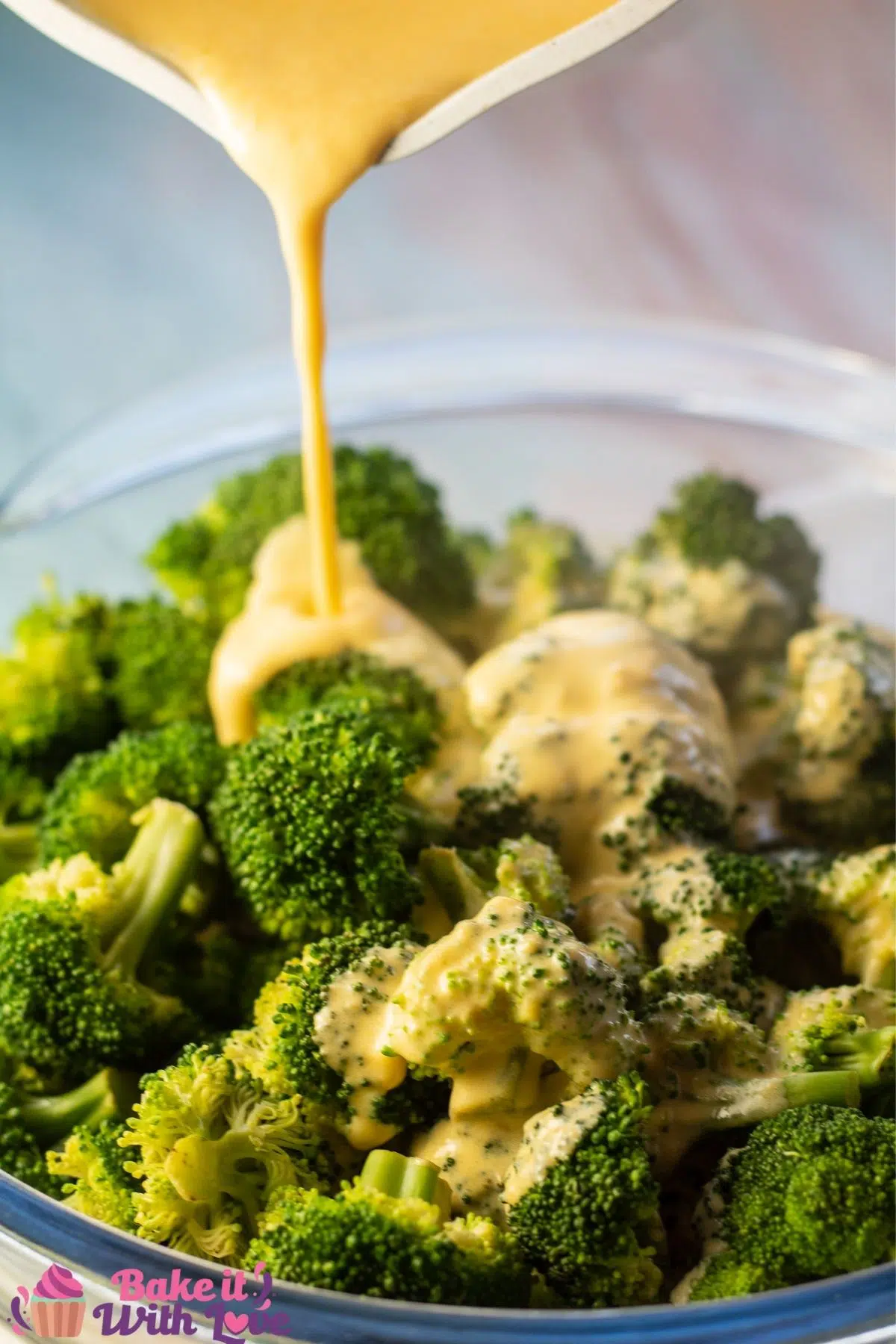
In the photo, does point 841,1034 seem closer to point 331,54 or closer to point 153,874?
point 153,874

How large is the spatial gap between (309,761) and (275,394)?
139cm

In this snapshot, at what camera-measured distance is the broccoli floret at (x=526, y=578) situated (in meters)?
2.29

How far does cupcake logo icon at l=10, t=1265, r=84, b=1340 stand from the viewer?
120 cm

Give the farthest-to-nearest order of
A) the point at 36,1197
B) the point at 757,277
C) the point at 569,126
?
the point at 569,126 < the point at 757,277 < the point at 36,1197

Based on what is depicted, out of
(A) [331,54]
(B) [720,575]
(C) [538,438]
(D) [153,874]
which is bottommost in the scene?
(D) [153,874]

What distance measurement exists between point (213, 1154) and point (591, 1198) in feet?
1.18

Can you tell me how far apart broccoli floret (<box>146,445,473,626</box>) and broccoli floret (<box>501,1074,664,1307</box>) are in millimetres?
1115

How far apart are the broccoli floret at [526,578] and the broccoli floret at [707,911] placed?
0.68 metres

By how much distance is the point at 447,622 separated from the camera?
2305 millimetres

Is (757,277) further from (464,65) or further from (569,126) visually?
(464,65)

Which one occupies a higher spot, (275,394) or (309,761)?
(275,394)

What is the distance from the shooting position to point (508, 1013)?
1280mm

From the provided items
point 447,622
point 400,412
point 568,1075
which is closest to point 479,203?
point 400,412

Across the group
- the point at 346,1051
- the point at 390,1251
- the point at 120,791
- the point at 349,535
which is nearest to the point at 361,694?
the point at 120,791
